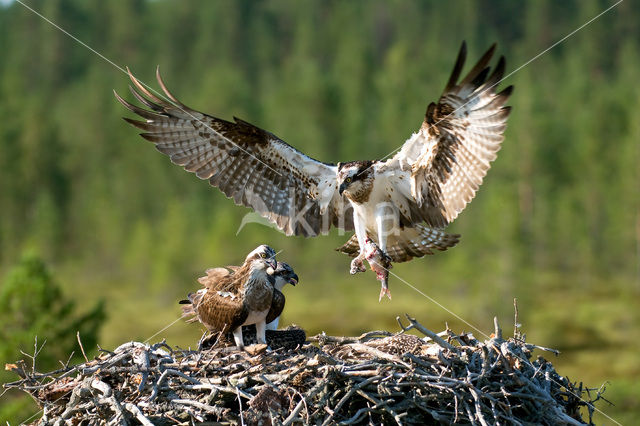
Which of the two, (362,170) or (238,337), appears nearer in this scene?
(238,337)

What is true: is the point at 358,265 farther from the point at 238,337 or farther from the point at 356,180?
the point at 238,337

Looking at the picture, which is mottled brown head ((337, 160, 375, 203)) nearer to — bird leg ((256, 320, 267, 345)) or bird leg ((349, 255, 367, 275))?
bird leg ((349, 255, 367, 275))

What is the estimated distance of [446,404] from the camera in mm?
5012

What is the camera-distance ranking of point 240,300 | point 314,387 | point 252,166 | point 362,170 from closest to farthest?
point 314,387, point 240,300, point 362,170, point 252,166

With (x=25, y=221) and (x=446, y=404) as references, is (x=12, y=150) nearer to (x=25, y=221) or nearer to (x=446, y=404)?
(x=25, y=221)

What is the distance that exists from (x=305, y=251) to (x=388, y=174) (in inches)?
1115

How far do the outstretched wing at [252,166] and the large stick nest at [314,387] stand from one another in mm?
2250

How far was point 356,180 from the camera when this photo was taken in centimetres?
689

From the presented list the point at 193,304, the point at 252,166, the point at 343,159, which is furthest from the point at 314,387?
the point at 343,159

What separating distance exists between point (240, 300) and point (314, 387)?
996 millimetres

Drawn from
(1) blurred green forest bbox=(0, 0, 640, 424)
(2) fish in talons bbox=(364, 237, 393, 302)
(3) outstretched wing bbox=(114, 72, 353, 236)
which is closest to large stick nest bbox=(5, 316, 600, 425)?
(2) fish in talons bbox=(364, 237, 393, 302)

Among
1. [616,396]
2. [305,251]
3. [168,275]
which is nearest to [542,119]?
[305,251]

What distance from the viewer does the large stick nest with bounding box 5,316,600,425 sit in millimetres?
4879

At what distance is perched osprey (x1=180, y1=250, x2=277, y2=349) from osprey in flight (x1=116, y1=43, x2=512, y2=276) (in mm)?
1067
